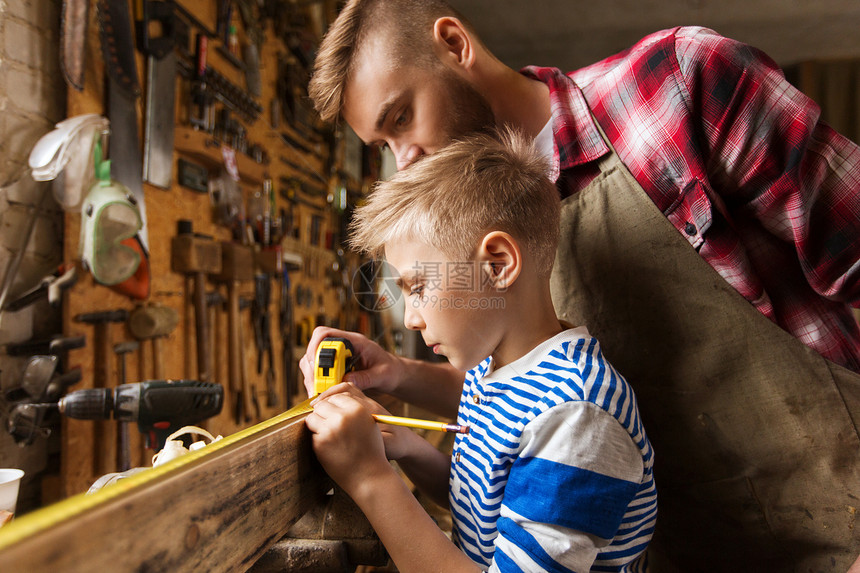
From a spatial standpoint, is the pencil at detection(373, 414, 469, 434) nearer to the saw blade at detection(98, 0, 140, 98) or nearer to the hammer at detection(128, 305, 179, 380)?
the hammer at detection(128, 305, 179, 380)

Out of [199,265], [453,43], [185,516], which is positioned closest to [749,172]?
[453,43]

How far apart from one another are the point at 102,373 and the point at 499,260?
141cm

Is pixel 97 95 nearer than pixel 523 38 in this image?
Yes

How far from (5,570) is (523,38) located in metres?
4.58

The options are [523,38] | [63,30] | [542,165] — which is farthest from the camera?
[523,38]

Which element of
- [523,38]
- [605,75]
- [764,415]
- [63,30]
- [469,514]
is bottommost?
[469,514]

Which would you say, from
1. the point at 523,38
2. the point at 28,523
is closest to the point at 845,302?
the point at 28,523

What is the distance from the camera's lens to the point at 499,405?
0.82 meters

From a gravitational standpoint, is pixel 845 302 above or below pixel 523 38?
below

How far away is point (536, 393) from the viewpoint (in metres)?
0.76

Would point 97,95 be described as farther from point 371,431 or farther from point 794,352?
point 794,352

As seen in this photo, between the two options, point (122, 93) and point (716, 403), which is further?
point (122, 93)

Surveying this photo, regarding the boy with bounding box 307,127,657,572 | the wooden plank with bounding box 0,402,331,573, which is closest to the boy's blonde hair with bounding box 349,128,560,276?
the boy with bounding box 307,127,657,572

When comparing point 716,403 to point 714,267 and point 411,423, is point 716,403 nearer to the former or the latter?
point 714,267
